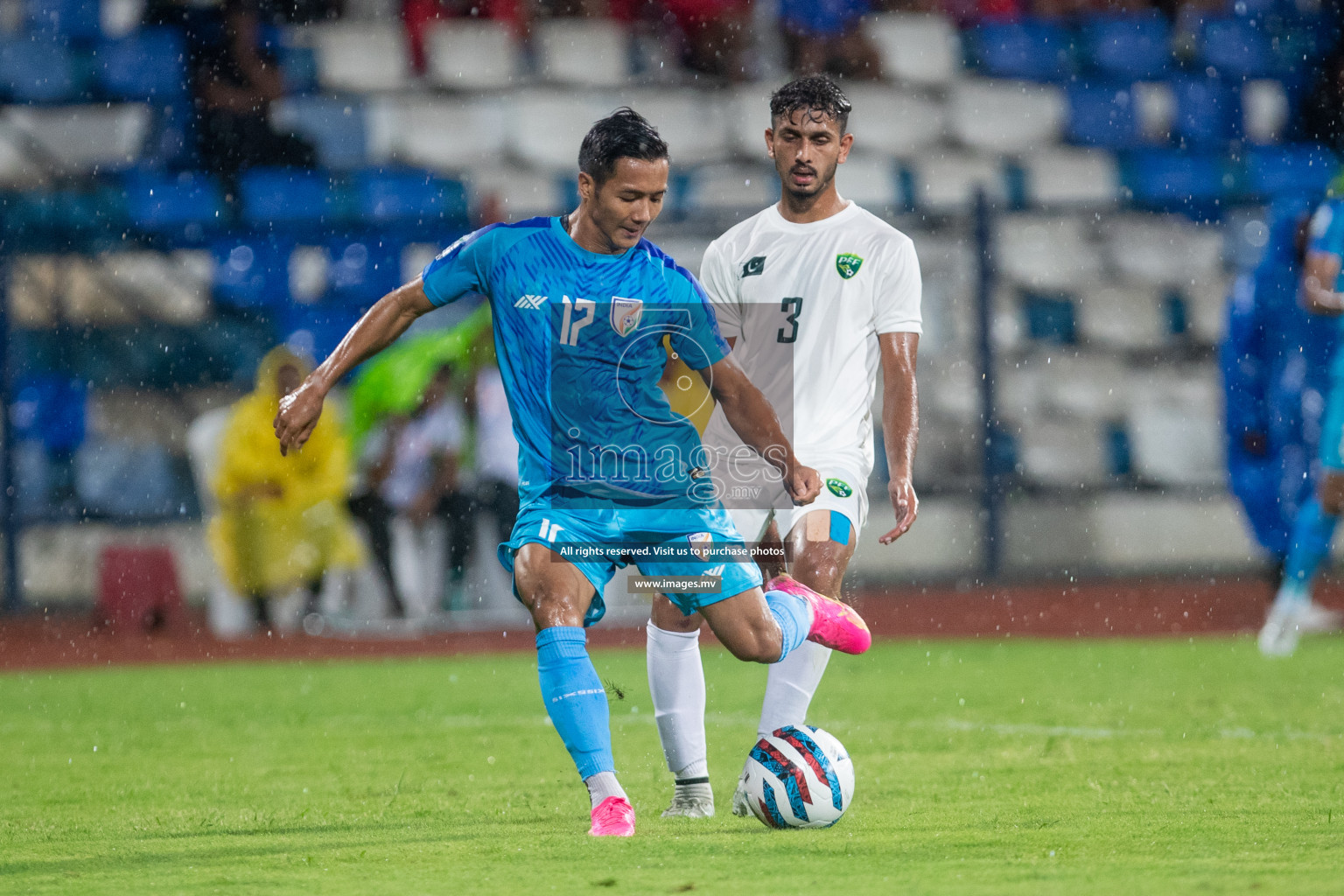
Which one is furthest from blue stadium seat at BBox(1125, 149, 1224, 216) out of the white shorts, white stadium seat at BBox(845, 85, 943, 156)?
the white shorts

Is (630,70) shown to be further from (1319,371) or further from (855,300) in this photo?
(855,300)

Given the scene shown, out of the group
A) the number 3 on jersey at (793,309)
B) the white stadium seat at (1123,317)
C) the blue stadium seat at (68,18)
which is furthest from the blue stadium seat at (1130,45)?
the number 3 on jersey at (793,309)

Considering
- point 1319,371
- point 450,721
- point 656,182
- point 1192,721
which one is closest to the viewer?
point 656,182

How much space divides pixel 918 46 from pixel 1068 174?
201cm

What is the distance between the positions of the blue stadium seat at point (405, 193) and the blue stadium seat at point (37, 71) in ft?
8.91

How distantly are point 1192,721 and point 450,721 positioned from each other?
10.1ft

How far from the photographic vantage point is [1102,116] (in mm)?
16719

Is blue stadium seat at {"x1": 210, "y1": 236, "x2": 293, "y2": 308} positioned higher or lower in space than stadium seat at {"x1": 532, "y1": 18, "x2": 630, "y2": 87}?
lower

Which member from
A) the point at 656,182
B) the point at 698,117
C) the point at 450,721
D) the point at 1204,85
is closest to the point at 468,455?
the point at 450,721

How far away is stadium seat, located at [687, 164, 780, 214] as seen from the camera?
15.2 metres

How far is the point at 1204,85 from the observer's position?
16844mm

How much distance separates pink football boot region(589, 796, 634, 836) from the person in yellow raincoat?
751 centimetres

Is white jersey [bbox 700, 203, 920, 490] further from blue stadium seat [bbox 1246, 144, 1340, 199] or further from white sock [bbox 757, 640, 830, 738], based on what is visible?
blue stadium seat [bbox 1246, 144, 1340, 199]

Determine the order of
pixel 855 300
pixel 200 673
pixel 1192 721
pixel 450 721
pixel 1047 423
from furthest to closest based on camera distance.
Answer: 1. pixel 1047 423
2. pixel 200 673
3. pixel 450 721
4. pixel 1192 721
5. pixel 855 300
